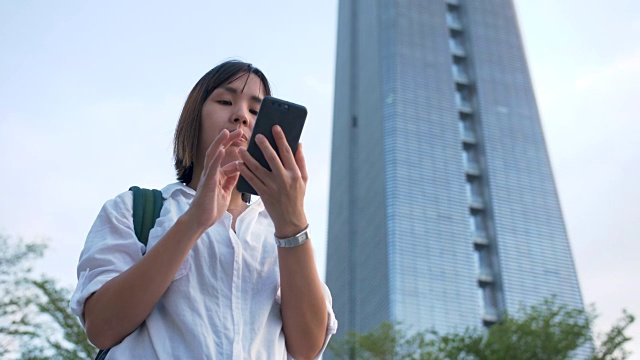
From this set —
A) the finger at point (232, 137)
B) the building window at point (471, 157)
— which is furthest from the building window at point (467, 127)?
the finger at point (232, 137)

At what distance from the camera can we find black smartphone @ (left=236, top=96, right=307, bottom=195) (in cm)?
156

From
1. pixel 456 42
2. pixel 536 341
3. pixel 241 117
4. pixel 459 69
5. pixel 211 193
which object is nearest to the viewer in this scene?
pixel 211 193

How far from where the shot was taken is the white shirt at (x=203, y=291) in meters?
1.45

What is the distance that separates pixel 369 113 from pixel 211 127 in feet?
157

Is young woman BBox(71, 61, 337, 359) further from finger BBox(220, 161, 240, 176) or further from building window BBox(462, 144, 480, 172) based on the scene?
building window BBox(462, 144, 480, 172)

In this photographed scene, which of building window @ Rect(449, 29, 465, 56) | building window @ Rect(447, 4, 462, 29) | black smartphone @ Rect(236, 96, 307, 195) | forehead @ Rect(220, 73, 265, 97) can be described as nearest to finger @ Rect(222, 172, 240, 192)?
black smartphone @ Rect(236, 96, 307, 195)

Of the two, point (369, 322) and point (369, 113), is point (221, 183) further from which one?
point (369, 113)

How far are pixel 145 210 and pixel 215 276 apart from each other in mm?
278

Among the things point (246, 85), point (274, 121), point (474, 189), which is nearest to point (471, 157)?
point (474, 189)

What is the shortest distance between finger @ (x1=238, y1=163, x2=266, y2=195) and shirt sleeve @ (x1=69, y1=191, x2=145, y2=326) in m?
0.32

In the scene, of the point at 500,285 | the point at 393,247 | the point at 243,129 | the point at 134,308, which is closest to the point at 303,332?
the point at 134,308

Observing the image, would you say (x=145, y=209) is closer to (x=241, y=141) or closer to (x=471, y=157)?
(x=241, y=141)

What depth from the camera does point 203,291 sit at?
5.03ft

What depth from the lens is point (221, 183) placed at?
163cm
